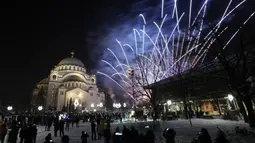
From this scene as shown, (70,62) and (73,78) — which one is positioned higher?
(70,62)

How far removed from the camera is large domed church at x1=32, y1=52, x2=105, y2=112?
243ft

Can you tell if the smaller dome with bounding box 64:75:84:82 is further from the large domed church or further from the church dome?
the church dome

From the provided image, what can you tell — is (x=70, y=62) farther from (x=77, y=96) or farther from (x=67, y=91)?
(x=77, y=96)

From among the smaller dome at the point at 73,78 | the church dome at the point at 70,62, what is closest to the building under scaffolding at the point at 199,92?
the smaller dome at the point at 73,78

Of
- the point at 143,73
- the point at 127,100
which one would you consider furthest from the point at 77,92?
the point at 143,73

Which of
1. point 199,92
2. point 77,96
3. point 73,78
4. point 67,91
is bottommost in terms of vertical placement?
point 199,92

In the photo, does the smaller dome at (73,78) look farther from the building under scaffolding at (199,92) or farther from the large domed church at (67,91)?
the building under scaffolding at (199,92)

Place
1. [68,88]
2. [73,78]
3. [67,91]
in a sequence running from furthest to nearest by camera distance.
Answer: [73,78] → [68,88] → [67,91]

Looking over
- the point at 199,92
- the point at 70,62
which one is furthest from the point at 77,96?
the point at 199,92

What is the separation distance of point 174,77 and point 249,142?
2179cm

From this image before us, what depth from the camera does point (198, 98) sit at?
2803 centimetres

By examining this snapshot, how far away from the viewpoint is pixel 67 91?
7500cm

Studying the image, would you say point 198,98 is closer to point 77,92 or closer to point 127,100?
point 77,92

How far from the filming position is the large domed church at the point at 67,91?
243 ft
